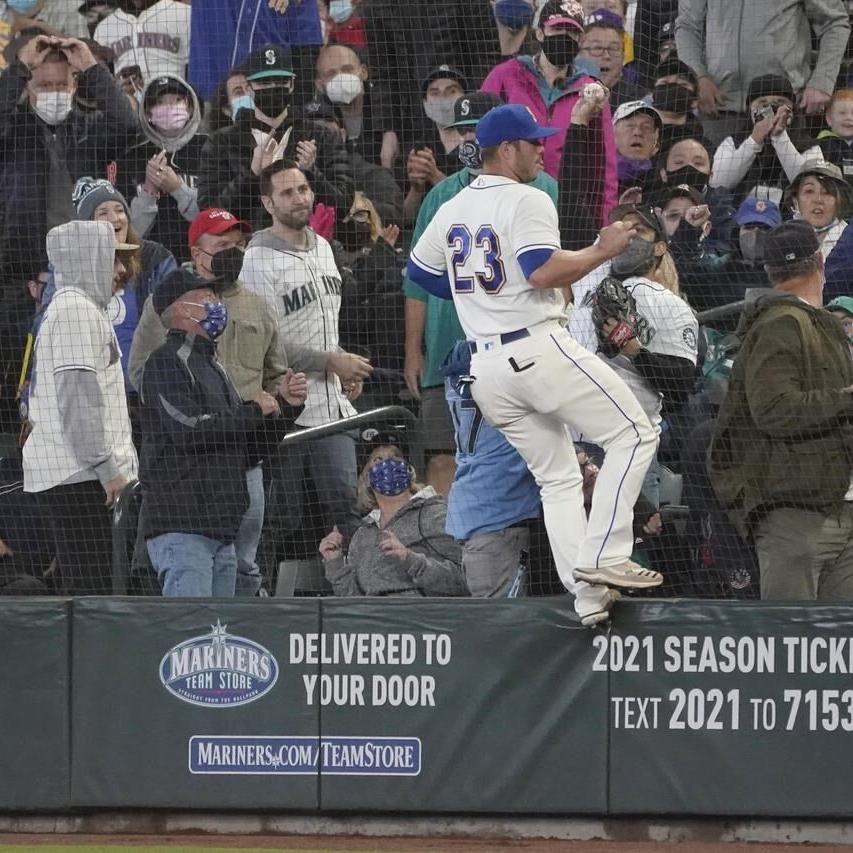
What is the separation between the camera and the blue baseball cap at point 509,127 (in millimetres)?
6594

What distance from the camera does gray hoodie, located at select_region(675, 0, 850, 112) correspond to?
30.2ft

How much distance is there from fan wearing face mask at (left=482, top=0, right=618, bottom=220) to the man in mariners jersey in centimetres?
126

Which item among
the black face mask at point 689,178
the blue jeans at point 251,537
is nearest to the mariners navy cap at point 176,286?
the blue jeans at point 251,537

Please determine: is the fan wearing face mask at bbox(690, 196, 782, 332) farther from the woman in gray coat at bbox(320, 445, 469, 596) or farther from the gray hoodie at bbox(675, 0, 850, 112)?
the woman in gray coat at bbox(320, 445, 469, 596)

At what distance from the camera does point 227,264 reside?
312 inches

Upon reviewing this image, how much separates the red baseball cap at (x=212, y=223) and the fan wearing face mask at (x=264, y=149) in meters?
0.73

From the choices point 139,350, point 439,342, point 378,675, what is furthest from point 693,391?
point 139,350

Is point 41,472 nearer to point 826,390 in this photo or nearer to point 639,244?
point 639,244

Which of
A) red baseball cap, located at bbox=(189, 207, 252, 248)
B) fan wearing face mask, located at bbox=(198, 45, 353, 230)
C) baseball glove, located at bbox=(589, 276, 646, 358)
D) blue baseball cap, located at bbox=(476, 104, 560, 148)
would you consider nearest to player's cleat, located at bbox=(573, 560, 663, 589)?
baseball glove, located at bbox=(589, 276, 646, 358)

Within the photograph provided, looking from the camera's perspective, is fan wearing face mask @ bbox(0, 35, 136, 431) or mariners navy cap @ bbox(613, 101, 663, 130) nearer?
fan wearing face mask @ bbox(0, 35, 136, 431)

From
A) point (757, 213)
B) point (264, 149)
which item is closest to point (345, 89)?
point (264, 149)

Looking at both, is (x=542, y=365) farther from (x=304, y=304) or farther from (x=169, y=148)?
(x=169, y=148)

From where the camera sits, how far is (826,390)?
6609 millimetres

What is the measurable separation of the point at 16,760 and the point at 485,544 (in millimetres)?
2222
